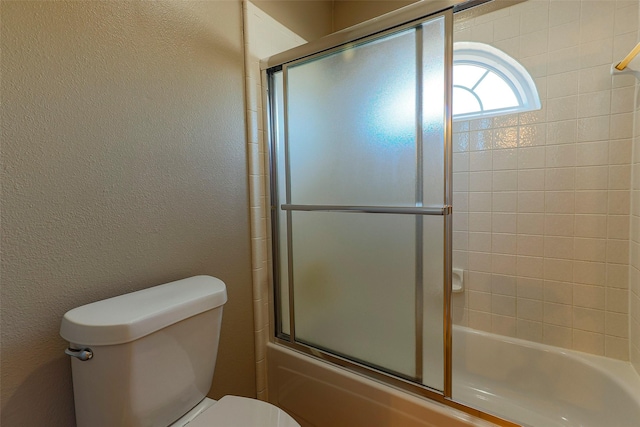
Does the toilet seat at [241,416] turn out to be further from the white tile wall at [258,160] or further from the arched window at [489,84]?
the arched window at [489,84]

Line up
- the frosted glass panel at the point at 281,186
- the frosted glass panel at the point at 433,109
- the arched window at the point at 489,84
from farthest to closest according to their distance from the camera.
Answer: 1. the arched window at the point at 489,84
2. the frosted glass panel at the point at 281,186
3. the frosted glass panel at the point at 433,109

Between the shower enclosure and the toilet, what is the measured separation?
21.2 inches

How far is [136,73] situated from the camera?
3.44 feet

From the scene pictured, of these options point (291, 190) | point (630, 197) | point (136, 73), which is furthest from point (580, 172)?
point (136, 73)

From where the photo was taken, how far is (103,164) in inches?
38.2

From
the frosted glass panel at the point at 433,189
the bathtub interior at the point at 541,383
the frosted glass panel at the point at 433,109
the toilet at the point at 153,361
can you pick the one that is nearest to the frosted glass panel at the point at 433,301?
the frosted glass panel at the point at 433,189

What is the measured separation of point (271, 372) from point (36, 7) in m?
1.64

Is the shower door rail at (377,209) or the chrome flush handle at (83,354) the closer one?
the chrome flush handle at (83,354)

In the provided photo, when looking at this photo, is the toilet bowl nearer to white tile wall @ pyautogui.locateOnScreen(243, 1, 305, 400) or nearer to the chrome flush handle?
the chrome flush handle

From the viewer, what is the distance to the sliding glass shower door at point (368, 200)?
1.10 m

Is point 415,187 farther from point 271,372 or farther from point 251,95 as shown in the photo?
point 271,372

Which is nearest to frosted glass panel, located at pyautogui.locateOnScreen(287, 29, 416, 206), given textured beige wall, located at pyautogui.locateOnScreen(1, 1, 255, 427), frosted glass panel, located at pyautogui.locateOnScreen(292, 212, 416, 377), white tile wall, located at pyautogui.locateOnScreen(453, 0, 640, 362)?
frosted glass panel, located at pyautogui.locateOnScreen(292, 212, 416, 377)

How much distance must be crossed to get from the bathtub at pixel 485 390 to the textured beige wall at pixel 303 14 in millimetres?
1715

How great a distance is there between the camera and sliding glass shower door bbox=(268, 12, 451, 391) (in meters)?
1.10
